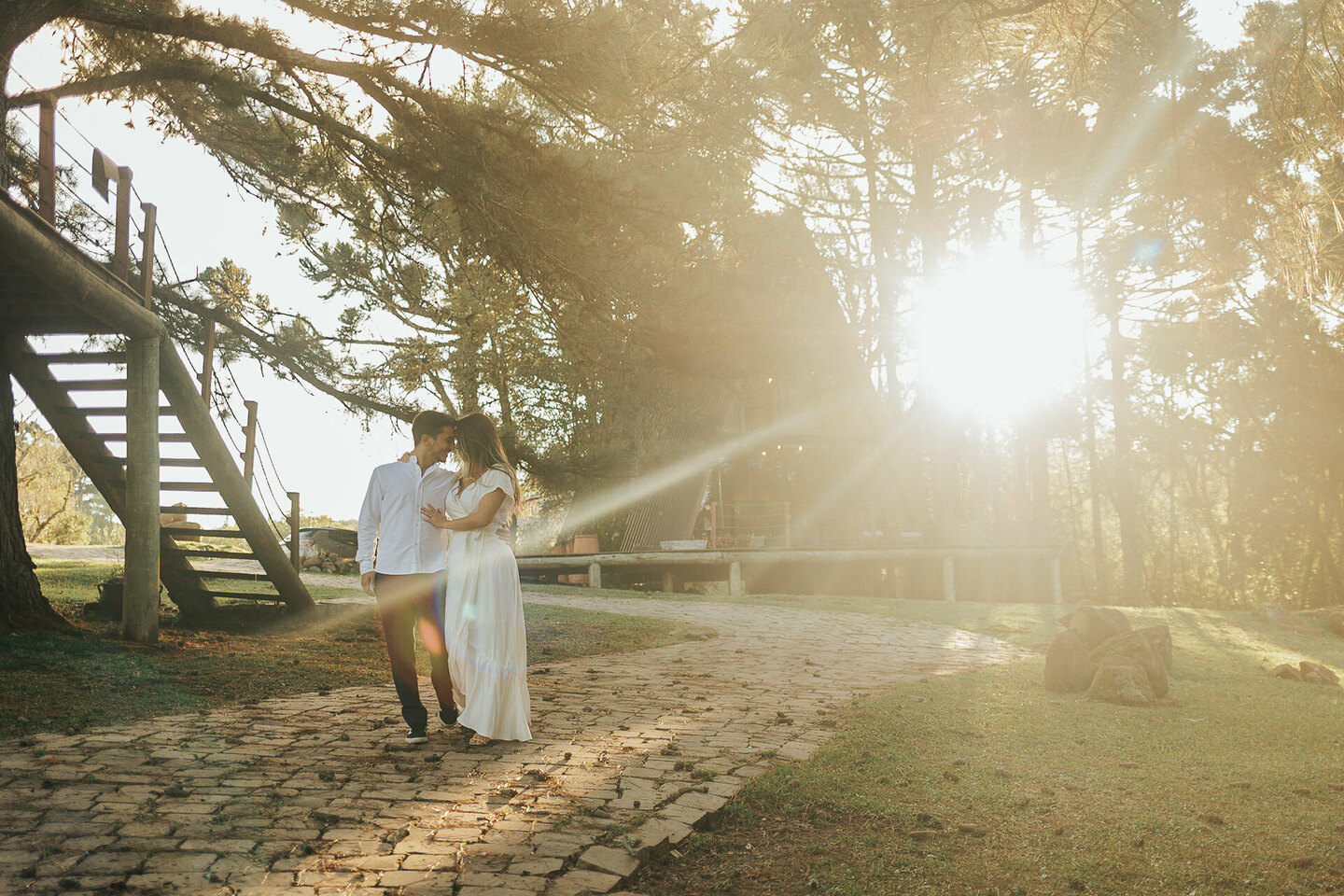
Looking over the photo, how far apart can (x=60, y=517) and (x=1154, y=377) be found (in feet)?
114

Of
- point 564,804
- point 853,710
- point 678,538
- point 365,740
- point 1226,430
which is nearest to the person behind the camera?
point 564,804

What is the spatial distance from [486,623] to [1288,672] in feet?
25.7

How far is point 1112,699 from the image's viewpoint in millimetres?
7215

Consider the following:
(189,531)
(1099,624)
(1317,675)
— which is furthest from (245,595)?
(1317,675)

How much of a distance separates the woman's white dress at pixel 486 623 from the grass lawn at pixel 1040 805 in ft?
5.03

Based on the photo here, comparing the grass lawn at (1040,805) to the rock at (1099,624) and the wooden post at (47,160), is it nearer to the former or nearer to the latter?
the rock at (1099,624)

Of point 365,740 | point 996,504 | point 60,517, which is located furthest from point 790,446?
point 60,517

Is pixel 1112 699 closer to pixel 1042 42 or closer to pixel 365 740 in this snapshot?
pixel 1042 42

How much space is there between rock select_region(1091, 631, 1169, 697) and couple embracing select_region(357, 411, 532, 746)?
16.0 feet

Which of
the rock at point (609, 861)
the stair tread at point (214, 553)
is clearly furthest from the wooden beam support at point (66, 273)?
the rock at point (609, 861)

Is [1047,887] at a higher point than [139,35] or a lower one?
lower

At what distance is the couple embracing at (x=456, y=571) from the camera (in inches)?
208

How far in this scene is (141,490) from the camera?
27.9 feet

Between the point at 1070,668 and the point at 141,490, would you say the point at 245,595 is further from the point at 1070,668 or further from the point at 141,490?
the point at 1070,668
